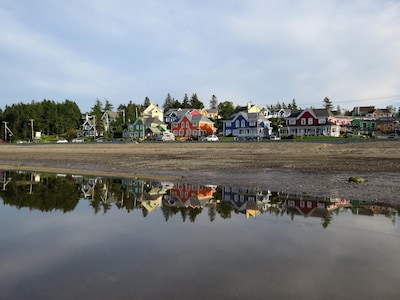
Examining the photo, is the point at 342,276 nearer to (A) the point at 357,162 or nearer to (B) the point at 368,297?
(B) the point at 368,297

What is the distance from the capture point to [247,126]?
87.1 meters

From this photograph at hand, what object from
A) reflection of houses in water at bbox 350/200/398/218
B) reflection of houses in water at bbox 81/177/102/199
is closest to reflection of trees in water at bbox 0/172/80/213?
reflection of houses in water at bbox 81/177/102/199

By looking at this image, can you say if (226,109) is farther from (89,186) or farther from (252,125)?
(89,186)

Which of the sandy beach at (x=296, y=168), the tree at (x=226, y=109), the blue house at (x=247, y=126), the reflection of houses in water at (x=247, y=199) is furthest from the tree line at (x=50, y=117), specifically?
the reflection of houses in water at (x=247, y=199)

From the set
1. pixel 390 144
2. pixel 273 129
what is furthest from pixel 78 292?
pixel 273 129

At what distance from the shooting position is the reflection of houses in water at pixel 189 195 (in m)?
15.8

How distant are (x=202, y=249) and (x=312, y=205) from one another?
24.4 ft

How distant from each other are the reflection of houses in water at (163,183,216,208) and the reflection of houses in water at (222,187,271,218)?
944mm

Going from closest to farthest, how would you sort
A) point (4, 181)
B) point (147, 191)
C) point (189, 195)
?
point (189, 195) → point (147, 191) → point (4, 181)

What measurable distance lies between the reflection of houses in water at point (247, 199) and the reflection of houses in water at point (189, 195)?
94cm

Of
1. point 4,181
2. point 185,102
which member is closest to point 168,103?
point 185,102

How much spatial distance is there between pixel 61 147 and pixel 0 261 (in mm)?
61968

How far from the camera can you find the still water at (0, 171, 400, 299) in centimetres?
655

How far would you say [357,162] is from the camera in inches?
1153
